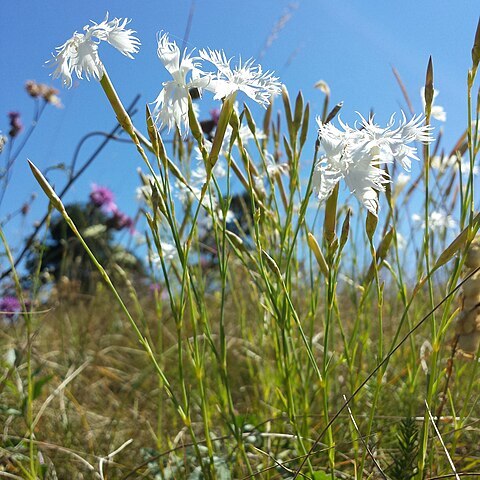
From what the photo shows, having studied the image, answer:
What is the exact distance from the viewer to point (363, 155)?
62 cm

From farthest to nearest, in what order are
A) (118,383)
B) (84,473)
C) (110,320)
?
(110,320), (118,383), (84,473)

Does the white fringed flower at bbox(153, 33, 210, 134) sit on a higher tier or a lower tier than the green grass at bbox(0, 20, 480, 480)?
higher

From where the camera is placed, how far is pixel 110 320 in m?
2.64

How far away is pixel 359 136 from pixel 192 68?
0.20 metres

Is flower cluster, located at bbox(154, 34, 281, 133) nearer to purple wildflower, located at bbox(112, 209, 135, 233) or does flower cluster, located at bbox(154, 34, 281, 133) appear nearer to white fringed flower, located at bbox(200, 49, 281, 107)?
white fringed flower, located at bbox(200, 49, 281, 107)

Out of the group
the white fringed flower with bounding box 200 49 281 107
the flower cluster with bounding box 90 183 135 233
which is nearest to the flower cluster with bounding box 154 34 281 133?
the white fringed flower with bounding box 200 49 281 107

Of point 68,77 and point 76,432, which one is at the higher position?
point 68,77

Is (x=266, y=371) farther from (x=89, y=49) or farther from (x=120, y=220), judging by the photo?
(x=120, y=220)

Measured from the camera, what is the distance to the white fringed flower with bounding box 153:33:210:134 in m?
0.66

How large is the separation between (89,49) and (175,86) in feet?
0.35

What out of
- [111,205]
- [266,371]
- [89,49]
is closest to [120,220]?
[111,205]

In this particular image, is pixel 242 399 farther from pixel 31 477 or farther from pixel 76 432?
pixel 31 477

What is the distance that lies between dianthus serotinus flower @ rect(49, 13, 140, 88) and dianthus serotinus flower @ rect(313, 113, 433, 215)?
0.82ft

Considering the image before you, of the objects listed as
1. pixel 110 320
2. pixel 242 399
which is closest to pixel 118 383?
pixel 242 399
